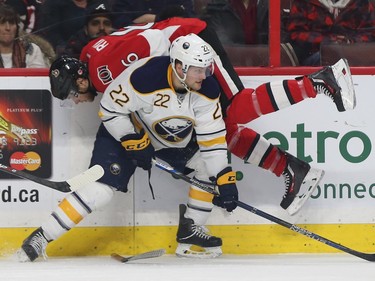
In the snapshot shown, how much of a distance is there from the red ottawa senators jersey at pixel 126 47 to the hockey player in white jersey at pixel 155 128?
2.9 inches

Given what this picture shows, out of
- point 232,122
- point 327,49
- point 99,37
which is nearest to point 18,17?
point 99,37

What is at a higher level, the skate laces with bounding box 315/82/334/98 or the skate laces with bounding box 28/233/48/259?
the skate laces with bounding box 315/82/334/98

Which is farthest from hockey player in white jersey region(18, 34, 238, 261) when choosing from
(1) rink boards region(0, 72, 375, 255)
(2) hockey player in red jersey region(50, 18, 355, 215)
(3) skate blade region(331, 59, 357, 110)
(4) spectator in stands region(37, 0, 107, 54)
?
(3) skate blade region(331, 59, 357, 110)

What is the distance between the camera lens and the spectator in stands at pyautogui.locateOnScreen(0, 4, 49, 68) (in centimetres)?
543

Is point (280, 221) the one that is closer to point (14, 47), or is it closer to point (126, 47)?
point (126, 47)

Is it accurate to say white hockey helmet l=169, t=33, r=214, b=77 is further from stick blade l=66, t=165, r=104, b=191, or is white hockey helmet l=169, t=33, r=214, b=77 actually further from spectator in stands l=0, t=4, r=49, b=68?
spectator in stands l=0, t=4, r=49, b=68

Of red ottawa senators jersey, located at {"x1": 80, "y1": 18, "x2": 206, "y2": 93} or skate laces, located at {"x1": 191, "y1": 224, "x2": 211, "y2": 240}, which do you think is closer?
red ottawa senators jersey, located at {"x1": 80, "y1": 18, "x2": 206, "y2": 93}

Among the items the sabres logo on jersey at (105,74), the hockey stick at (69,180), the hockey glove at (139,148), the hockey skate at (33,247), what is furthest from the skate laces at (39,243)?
the sabres logo on jersey at (105,74)

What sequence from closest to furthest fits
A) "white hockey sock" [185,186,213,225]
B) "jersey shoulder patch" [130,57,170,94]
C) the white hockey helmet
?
the white hockey helmet → "jersey shoulder patch" [130,57,170,94] → "white hockey sock" [185,186,213,225]

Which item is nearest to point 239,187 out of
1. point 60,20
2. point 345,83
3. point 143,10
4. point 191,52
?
point 345,83

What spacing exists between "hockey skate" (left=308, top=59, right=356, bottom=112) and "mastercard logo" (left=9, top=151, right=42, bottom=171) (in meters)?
1.38

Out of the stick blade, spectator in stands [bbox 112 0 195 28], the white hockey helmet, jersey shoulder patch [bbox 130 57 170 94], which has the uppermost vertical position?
spectator in stands [bbox 112 0 195 28]

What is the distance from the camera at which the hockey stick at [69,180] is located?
17.0ft

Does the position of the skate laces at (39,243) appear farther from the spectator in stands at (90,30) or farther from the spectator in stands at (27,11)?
the spectator in stands at (27,11)
